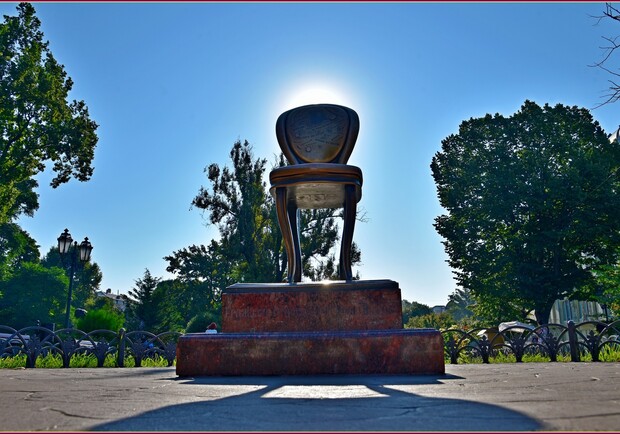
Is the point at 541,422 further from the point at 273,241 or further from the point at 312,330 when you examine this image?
the point at 273,241

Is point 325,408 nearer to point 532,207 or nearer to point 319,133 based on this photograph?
point 319,133

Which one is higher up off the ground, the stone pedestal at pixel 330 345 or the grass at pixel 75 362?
the stone pedestal at pixel 330 345

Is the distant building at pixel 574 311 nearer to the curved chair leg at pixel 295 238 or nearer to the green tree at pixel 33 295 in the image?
the curved chair leg at pixel 295 238

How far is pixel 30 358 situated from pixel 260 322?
18.7ft

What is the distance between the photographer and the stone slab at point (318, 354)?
16.6ft

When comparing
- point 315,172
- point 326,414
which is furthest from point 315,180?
point 326,414

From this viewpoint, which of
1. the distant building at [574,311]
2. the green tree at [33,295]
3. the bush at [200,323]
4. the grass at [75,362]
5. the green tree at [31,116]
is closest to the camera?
the grass at [75,362]

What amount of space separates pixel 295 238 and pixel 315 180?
94 centimetres

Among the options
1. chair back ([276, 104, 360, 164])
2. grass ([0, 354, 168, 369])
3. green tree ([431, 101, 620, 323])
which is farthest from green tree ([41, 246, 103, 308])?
chair back ([276, 104, 360, 164])

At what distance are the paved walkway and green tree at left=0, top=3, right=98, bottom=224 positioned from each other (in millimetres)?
18326

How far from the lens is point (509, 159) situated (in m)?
24.9

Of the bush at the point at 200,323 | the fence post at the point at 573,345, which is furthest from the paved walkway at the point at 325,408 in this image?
the bush at the point at 200,323

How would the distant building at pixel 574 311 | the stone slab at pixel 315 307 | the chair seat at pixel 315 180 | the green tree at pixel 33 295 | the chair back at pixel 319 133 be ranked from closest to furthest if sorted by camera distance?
the stone slab at pixel 315 307 → the chair seat at pixel 315 180 → the chair back at pixel 319 133 → the green tree at pixel 33 295 → the distant building at pixel 574 311

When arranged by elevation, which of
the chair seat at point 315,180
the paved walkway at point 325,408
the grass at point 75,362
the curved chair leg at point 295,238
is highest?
the chair seat at point 315,180
